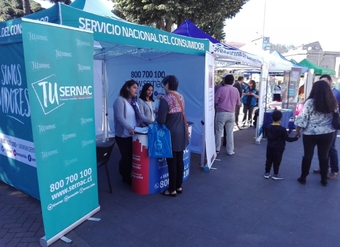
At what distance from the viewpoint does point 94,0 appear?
4453 millimetres

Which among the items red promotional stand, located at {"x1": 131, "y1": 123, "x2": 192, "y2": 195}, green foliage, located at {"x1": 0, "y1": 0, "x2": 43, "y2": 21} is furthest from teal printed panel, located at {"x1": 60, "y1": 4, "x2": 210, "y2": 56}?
green foliage, located at {"x1": 0, "y1": 0, "x2": 43, "y2": 21}

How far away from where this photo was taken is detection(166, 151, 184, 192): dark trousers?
351 cm

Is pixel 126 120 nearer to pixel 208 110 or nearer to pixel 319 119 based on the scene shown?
pixel 208 110

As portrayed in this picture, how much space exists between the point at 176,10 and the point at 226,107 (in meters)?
6.80

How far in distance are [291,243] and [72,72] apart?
285 cm

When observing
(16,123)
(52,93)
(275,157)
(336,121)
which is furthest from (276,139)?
(16,123)

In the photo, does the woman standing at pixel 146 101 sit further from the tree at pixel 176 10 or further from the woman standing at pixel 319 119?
the tree at pixel 176 10

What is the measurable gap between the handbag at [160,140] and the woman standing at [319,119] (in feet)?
6.95

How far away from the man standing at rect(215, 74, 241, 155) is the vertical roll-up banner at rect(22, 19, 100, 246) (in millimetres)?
3374

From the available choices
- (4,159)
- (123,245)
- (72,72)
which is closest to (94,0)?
(72,72)

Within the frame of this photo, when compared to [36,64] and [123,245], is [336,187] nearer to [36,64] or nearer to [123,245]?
[123,245]

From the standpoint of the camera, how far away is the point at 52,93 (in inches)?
94.1

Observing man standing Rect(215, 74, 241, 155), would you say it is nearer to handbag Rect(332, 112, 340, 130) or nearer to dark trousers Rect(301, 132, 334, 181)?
dark trousers Rect(301, 132, 334, 181)

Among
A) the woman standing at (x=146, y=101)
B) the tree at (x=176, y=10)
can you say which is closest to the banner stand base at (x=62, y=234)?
the woman standing at (x=146, y=101)
